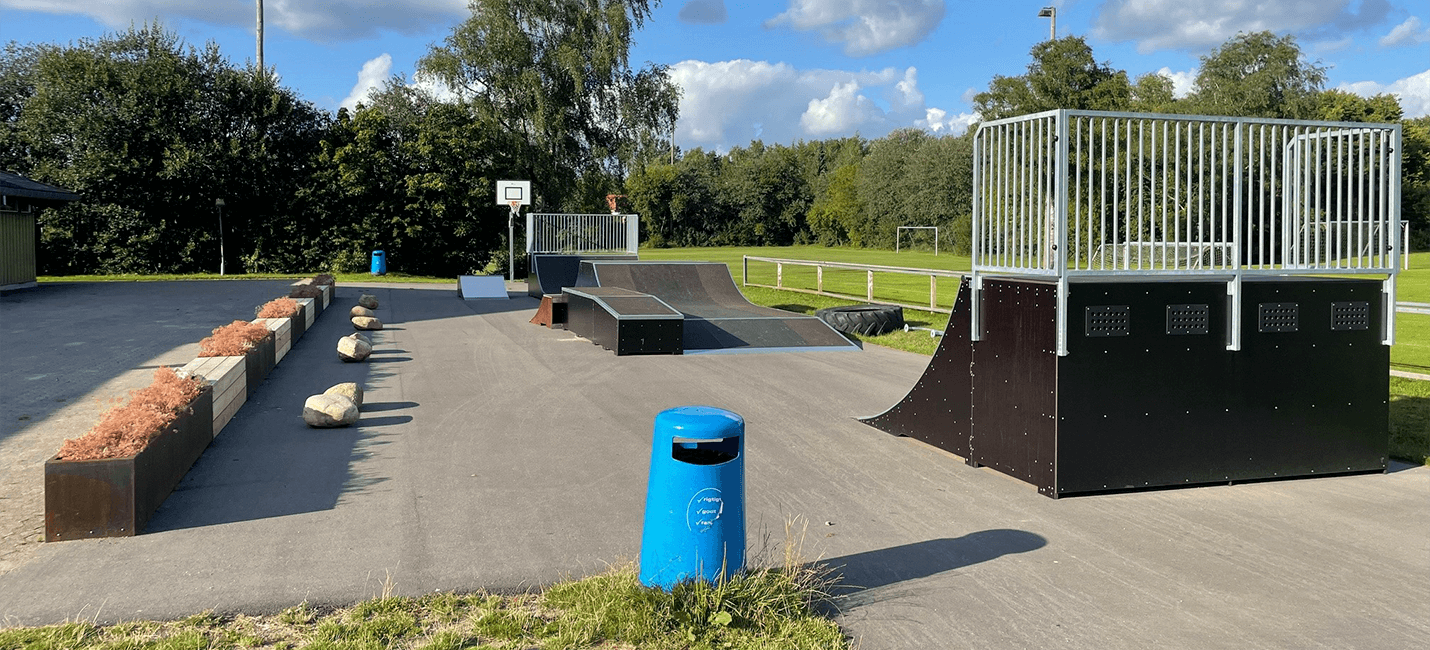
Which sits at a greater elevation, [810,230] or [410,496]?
[810,230]

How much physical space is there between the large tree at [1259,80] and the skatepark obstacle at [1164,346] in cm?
4966

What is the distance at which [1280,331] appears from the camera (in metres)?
7.06

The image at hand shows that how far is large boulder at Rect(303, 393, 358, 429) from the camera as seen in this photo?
28.8ft

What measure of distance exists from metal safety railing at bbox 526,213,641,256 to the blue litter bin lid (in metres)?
25.0

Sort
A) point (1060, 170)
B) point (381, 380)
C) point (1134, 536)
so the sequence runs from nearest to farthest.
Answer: point (1134, 536), point (1060, 170), point (381, 380)

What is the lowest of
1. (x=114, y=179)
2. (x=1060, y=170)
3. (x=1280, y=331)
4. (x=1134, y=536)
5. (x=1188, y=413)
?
(x=1134, y=536)

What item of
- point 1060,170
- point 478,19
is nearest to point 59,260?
point 478,19

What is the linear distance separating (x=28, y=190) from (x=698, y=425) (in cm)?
2782

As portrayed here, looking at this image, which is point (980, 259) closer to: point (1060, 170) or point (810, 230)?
point (1060, 170)

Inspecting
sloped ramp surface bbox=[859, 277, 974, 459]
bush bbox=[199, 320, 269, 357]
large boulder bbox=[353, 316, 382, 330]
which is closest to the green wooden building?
large boulder bbox=[353, 316, 382, 330]

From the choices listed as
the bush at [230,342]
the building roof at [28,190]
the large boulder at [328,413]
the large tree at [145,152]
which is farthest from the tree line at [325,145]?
the large boulder at [328,413]

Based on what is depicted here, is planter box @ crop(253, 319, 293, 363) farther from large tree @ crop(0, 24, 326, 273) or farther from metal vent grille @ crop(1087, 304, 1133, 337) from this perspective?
large tree @ crop(0, 24, 326, 273)

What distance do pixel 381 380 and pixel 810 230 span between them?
77.1m

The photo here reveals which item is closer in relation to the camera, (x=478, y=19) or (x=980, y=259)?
(x=980, y=259)
